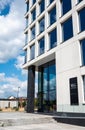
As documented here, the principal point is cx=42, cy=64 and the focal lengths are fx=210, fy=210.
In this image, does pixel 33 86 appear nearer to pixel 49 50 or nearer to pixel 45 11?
pixel 49 50

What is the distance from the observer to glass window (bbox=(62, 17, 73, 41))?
23.9 metres

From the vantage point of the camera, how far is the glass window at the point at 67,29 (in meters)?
23.9

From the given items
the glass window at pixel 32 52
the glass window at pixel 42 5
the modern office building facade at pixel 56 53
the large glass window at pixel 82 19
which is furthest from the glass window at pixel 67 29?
the glass window at pixel 32 52

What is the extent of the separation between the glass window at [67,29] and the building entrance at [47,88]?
6134 millimetres

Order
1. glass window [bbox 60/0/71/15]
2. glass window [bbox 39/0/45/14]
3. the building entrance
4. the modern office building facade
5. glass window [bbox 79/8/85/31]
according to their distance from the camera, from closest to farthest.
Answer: the modern office building facade < glass window [bbox 79/8/85/31] < glass window [bbox 60/0/71/15] < the building entrance < glass window [bbox 39/0/45/14]

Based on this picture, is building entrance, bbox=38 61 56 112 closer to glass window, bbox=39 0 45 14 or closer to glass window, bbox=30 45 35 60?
glass window, bbox=30 45 35 60

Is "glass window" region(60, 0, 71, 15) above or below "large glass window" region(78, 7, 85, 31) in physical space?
above

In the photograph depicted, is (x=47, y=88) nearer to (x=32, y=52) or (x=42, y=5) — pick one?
(x=32, y=52)

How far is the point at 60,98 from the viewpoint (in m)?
23.9

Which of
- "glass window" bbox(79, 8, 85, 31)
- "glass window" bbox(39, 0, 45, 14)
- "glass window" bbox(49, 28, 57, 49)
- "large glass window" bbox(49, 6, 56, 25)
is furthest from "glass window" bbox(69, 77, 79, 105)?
"glass window" bbox(39, 0, 45, 14)

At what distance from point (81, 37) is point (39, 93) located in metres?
14.9

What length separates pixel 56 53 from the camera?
1014 inches

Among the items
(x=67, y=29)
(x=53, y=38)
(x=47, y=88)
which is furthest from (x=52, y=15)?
(x=47, y=88)

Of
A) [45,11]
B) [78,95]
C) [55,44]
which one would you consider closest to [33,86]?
[55,44]
